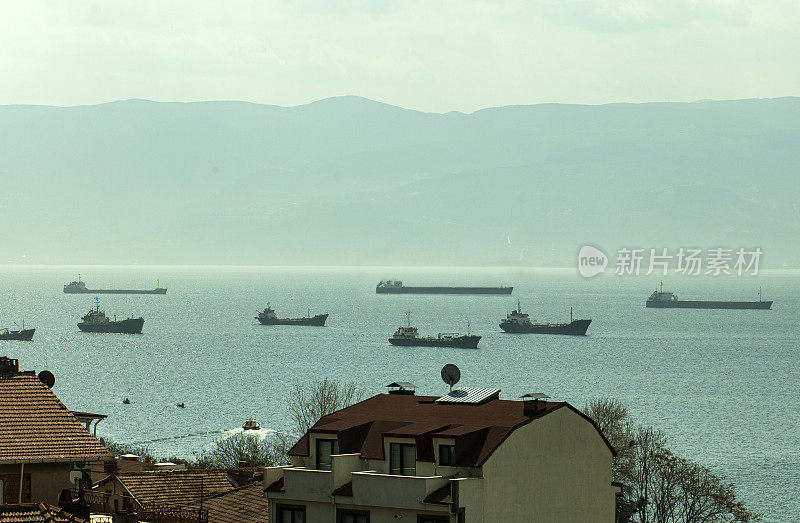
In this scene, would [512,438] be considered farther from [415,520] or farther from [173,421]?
[173,421]

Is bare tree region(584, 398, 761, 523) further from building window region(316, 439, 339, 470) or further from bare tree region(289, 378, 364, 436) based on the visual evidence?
building window region(316, 439, 339, 470)

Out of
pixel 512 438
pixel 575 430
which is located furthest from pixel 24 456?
pixel 575 430

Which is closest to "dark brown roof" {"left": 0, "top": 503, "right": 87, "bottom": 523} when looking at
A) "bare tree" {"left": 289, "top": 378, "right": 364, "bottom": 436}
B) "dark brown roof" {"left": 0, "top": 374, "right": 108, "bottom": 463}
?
"dark brown roof" {"left": 0, "top": 374, "right": 108, "bottom": 463}

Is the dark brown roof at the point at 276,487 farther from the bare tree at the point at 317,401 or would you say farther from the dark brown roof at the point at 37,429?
the bare tree at the point at 317,401

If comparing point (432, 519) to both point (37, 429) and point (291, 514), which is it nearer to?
point (291, 514)

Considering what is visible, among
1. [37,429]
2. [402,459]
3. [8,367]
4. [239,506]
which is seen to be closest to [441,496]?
[402,459]
